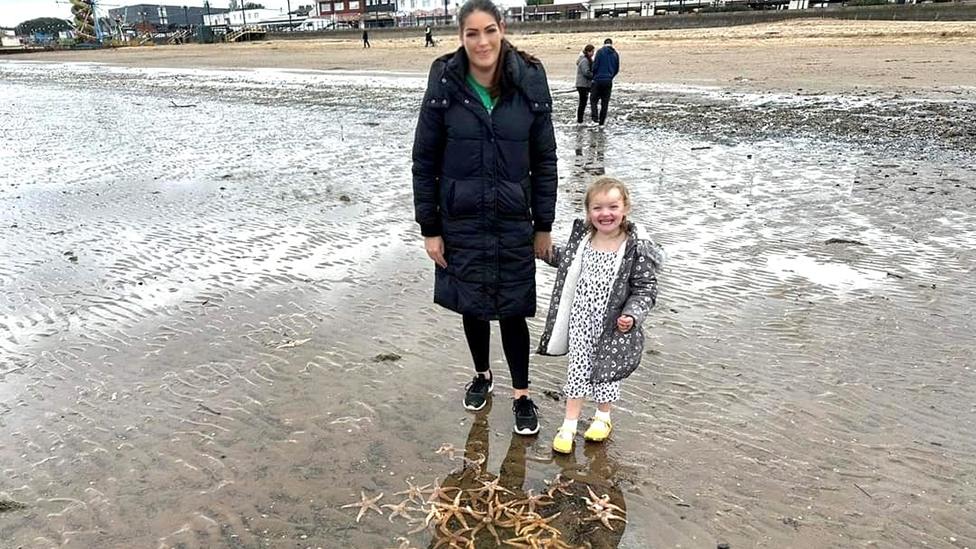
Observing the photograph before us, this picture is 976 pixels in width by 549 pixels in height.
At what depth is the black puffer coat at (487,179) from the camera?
330 centimetres

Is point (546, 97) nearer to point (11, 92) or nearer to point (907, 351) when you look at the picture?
point (907, 351)

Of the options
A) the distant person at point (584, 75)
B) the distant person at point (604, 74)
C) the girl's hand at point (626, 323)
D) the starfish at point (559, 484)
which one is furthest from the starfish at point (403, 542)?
the distant person at point (584, 75)

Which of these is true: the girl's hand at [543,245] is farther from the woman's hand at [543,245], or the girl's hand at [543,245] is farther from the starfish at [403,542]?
the starfish at [403,542]

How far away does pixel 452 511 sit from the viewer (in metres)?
3.17

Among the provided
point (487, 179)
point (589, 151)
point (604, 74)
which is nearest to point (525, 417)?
point (487, 179)

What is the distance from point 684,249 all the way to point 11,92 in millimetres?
32085

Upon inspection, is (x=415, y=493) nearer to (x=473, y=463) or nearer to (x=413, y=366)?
(x=473, y=463)

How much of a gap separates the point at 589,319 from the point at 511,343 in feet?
1.75

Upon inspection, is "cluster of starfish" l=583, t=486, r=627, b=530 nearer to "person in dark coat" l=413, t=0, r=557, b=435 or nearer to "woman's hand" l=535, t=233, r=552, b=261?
"person in dark coat" l=413, t=0, r=557, b=435

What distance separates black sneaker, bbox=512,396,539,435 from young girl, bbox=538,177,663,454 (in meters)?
0.16

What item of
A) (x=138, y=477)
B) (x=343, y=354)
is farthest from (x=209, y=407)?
(x=343, y=354)

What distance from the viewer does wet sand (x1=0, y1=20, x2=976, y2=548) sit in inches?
126

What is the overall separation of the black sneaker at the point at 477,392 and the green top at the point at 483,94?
1735mm

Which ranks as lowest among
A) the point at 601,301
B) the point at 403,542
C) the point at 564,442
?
the point at 403,542
